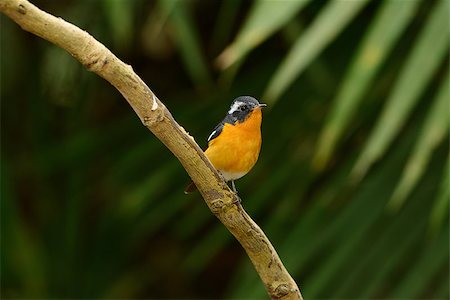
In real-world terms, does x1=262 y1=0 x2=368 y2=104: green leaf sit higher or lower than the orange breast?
higher

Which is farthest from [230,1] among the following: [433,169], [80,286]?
[80,286]

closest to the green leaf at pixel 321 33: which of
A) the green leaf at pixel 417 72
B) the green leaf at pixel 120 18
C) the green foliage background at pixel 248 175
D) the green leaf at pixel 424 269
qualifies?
the green foliage background at pixel 248 175

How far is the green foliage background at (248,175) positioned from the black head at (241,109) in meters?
0.15

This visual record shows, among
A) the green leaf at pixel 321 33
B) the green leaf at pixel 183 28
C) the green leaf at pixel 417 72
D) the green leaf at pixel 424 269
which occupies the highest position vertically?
the green leaf at pixel 183 28

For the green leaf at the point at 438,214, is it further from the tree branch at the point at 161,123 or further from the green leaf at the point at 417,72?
the tree branch at the point at 161,123

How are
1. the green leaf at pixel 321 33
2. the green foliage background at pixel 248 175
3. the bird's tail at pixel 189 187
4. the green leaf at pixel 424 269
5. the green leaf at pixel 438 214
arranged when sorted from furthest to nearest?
the green leaf at pixel 424 269
the green leaf at pixel 438 214
the green foliage background at pixel 248 175
the bird's tail at pixel 189 187
the green leaf at pixel 321 33

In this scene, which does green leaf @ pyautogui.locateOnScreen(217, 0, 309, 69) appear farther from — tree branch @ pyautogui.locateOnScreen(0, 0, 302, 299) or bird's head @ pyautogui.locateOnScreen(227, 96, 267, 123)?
tree branch @ pyautogui.locateOnScreen(0, 0, 302, 299)

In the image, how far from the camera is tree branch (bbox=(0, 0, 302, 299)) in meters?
1.59

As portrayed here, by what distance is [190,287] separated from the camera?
16.8ft

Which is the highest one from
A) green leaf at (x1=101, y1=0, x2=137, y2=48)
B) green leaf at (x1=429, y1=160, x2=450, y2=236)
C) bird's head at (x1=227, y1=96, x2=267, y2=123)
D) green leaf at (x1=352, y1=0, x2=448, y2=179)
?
green leaf at (x1=101, y1=0, x2=137, y2=48)

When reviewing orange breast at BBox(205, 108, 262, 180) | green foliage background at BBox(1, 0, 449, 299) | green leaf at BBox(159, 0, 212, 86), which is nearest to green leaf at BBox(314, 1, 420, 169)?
green foliage background at BBox(1, 0, 449, 299)

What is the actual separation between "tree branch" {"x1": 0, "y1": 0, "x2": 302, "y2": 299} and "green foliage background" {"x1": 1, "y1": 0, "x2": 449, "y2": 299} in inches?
30.7

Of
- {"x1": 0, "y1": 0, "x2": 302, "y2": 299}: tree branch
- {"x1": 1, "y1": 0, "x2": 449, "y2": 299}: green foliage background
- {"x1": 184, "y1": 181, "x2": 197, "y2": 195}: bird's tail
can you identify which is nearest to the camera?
{"x1": 0, "y1": 0, "x2": 302, "y2": 299}: tree branch

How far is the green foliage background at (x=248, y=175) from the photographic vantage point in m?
3.04
